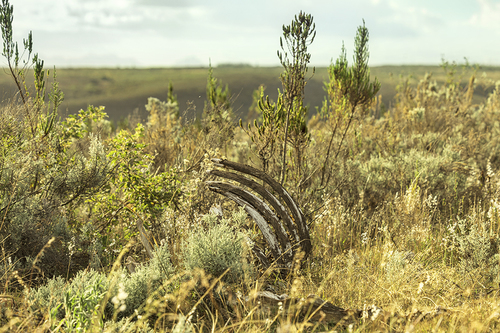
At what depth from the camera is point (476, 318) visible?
2734 millimetres

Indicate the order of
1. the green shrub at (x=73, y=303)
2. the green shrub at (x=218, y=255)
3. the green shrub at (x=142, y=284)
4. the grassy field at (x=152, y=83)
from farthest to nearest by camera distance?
the grassy field at (x=152, y=83) → the green shrub at (x=218, y=255) → the green shrub at (x=142, y=284) → the green shrub at (x=73, y=303)

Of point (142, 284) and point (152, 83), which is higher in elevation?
point (152, 83)

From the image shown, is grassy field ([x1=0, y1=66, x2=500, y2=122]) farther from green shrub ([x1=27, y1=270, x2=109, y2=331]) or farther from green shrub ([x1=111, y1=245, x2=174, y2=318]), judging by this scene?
green shrub ([x1=27, y1=270, x2=109, y2=331])

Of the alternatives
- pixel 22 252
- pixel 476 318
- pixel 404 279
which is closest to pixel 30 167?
pixel 22 252

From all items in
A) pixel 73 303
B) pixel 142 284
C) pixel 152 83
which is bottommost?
pixel 142 284

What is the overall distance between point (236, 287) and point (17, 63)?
4.48m

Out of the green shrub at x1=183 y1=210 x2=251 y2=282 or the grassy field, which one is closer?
the green shrub at x1=183 y1=210 x2=251 y2=282

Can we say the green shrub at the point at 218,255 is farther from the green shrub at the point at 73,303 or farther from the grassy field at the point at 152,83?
the grassy field at the point at 152,83

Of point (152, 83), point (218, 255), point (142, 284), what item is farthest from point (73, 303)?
point (152, 83)

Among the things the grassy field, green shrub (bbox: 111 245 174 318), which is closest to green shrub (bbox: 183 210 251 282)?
green shrub (bbox: 111 245 174 318)

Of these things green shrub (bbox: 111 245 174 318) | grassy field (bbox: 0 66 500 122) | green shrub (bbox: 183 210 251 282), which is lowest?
green shrub (bbox: 111 245 174 318)

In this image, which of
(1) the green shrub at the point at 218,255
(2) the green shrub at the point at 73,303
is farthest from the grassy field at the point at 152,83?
(2) the green shrub at the point at 73,303

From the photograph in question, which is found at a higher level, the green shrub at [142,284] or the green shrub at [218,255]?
the green shrub at [218,255]

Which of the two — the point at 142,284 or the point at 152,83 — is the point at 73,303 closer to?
the point at 142,284
